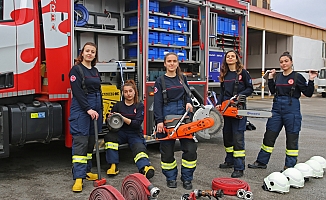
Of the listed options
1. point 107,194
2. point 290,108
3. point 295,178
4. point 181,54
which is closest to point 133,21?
point 181,54

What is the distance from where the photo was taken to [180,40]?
22.1 ft

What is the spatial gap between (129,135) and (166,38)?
7.01 feet

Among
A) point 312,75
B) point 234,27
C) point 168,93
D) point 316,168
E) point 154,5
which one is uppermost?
point 154,5

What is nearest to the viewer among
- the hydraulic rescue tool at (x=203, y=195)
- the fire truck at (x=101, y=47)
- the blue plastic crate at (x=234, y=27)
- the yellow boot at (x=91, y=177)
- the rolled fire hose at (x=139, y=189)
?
the rolled fire hose at (x=139, y=189)

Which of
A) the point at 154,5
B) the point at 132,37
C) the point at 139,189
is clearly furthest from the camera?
the point at 132,37

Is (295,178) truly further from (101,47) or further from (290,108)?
(101,47)

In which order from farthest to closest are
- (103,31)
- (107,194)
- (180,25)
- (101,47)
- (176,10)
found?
(180,25) < (176,10) < (101,47) < (103,31) < (107,194)

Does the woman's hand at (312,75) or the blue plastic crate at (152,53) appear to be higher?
the blue plastic crate at (152,53)

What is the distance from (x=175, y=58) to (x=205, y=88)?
8.42 ft

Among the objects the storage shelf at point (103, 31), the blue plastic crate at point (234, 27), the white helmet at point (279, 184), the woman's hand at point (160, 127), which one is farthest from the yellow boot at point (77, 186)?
the blue plastic crate at point (234, 27)

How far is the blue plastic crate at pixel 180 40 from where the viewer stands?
6.69 metres

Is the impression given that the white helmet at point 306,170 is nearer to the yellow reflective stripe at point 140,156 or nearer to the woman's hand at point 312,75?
the woman's hand at point 312,75

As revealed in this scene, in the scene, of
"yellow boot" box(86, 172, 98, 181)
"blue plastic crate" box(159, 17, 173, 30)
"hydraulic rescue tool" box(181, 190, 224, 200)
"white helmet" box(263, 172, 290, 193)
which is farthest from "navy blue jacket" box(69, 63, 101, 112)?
"white helmet" box(263, 172, 290, 193)

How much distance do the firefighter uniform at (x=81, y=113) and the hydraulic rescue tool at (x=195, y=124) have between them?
0.96 metres
